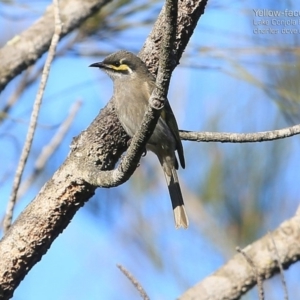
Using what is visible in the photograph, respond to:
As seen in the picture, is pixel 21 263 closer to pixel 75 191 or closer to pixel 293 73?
pixel 75 191

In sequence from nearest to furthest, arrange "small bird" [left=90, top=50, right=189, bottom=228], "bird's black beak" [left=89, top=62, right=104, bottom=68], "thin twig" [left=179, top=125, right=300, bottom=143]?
"thin twig" [left=179, top=125, right=300, bottom=143]
"small bird" [left=90, top=50, right=189, bottom=228]
"bird's black beak" [left=89, top=62, right=104, bottom=68]

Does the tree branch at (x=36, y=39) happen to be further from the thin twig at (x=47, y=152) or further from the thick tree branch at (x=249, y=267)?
the thick tree branch at (x=249, y=267)

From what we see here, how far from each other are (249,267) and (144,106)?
949 millimetres

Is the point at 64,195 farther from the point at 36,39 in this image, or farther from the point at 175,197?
the point at 36,39

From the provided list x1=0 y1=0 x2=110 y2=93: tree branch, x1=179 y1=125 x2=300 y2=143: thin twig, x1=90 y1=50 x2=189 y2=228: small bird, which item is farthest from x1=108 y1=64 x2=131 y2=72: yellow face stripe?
x1=179 y1=125 x2=300 y2=143: thin twig

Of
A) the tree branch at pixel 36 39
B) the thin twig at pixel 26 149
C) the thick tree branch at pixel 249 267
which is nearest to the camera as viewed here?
the thin twig at pixel 26 149

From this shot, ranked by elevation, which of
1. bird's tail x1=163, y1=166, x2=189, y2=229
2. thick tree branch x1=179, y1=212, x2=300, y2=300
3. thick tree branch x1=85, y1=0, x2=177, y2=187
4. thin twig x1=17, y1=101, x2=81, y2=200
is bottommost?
thick tree branch x1=179, y1=212, x2=300, y2=300

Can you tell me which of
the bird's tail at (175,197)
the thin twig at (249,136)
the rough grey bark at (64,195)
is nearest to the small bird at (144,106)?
the bird's tail at (175,197)

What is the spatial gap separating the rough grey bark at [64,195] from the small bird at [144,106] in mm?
304

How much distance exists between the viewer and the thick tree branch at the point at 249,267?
3416mm

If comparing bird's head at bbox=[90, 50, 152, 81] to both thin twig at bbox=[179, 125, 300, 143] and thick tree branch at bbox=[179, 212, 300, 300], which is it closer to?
thin twig at bbox=[179, 125, 300, 143]

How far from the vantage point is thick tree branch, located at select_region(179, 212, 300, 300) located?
11.2 feet

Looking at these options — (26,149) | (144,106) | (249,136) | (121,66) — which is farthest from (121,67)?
(249,136)

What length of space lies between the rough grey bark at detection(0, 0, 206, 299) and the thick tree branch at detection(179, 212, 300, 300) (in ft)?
2.99
